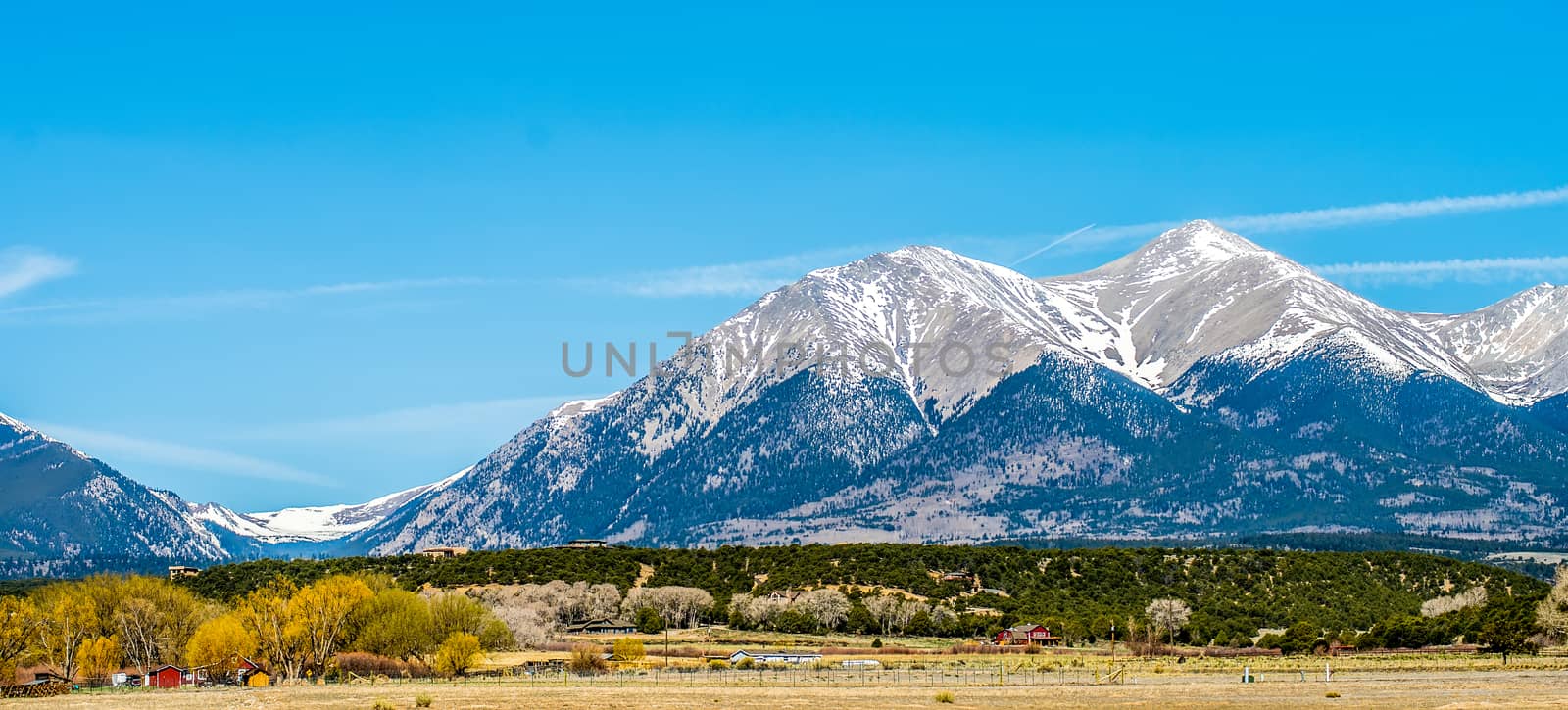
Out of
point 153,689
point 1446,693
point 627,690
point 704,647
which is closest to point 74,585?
point 153,689

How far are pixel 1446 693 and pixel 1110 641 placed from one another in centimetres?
7804

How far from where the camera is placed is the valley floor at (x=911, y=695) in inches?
3088

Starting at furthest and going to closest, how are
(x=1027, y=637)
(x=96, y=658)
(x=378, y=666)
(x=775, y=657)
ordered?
(x=1027, y=637)
(x=775, y=657)
(x=96, y=658)
(x=378, y=666)

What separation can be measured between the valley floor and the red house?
50.2 meters

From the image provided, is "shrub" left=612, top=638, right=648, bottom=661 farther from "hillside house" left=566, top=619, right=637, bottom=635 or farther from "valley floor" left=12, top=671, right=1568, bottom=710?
"hillside house" left=566, top=619, right=637, bottom=635

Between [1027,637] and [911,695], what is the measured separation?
68300mm

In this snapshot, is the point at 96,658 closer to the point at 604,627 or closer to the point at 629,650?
the point at 629,650

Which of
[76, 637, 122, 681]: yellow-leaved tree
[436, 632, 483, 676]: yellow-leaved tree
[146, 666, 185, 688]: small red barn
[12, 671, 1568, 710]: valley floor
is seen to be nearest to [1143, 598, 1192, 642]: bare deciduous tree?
[12, 671, 1568, 710]: valley floor

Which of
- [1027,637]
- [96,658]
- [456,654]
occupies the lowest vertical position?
[1027,637]

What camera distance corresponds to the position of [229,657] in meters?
116

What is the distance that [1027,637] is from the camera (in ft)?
504

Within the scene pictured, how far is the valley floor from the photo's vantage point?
78.4 meters

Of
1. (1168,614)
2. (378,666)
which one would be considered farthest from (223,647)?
(1168,614)

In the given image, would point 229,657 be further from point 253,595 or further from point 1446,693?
point 1446,693
